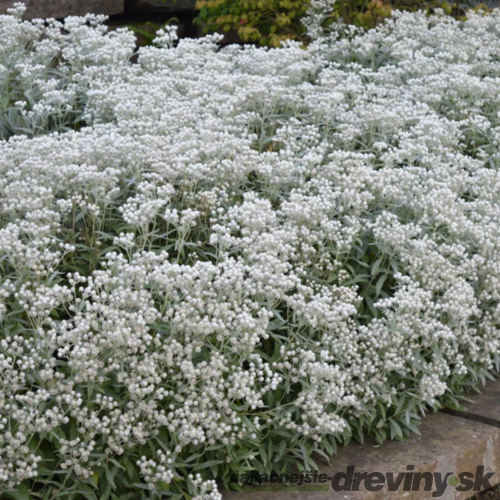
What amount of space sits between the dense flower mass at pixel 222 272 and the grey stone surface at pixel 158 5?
4.96 metres

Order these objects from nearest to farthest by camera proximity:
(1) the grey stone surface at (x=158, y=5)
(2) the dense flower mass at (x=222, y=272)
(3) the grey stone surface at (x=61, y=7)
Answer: (2) the dense flower mass at (x=222, y=272) → (3) the grey stone surface at (x=61, y=7) → (1) the grey stone surface at (x=158, y=5)

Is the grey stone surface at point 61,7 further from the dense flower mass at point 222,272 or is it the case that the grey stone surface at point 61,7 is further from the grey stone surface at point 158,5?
the dense flower mass at point 222,272

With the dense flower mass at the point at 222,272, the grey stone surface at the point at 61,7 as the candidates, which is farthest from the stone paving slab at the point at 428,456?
the grey stone surface at the point at 61,7

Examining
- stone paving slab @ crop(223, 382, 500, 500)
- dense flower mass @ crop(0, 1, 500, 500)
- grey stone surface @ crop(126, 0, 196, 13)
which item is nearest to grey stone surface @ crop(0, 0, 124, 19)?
grey stone surface @ crop(126, 0, 196, 13)

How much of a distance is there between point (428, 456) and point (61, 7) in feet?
27.9

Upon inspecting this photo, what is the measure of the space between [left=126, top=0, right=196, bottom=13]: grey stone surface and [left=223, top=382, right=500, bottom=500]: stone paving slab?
324 inches

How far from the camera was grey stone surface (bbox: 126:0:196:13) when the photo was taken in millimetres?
11105

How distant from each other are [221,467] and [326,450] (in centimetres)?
57

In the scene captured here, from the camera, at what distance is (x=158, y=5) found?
36.7 ft

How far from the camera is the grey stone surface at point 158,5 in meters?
11.1

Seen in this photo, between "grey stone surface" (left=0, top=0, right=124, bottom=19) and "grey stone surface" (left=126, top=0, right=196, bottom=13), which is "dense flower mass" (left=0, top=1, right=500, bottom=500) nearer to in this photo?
"grey stone surface" (left=0, top=0, right=124, bottom=19)

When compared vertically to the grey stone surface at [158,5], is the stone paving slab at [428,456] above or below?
below

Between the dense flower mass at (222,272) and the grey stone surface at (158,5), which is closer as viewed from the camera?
the dense flower mass at (222,272)

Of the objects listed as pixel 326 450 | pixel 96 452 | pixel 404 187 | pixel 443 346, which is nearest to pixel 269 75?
pixel 404 187
